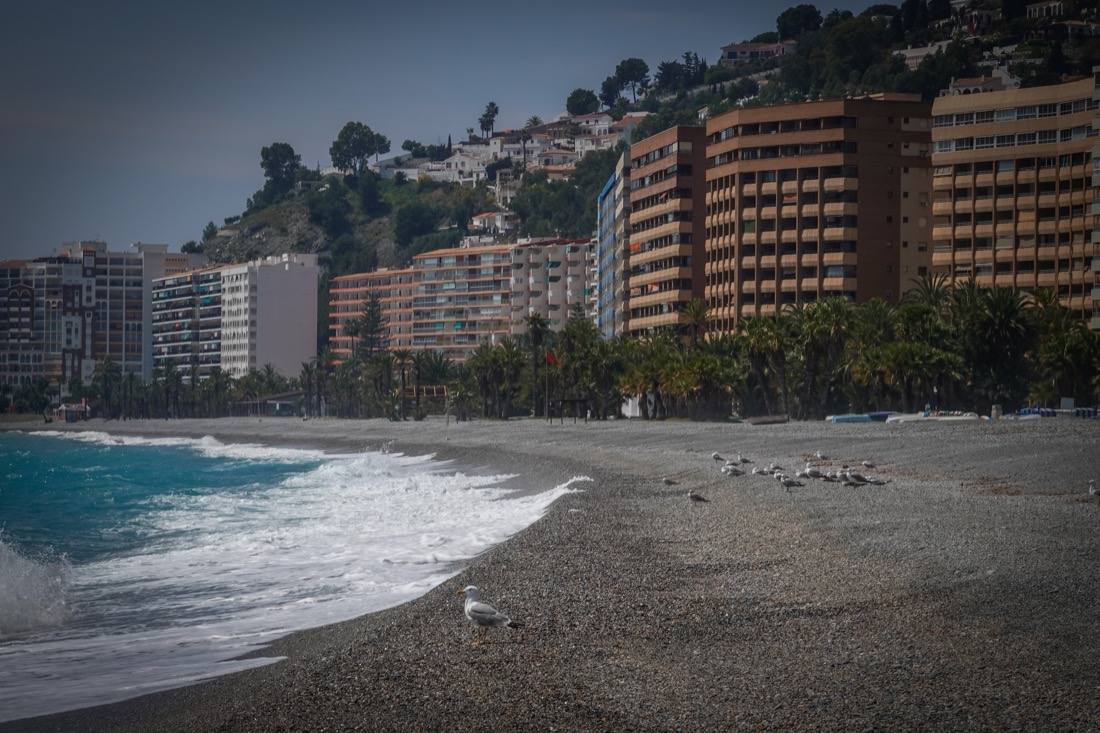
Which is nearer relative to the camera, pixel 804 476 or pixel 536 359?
pixel 804 476

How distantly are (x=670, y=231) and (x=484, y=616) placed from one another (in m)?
116

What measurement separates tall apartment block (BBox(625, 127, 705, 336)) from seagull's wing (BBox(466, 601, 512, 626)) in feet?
355

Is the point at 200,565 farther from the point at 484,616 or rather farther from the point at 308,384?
the point at 308,384

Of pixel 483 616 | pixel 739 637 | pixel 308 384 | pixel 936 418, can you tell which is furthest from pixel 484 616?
pixel 308 384

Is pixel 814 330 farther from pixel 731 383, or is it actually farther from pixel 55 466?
pixel 55 466

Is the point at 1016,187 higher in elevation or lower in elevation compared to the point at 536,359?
higher

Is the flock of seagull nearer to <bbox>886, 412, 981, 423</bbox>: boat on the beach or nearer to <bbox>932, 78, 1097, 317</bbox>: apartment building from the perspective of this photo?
<bbox>886, 412, 981, 423</bbox>: boat on the beach

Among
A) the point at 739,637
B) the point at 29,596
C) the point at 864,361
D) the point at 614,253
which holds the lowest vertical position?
the point at 29,596

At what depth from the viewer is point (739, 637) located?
46.0 ft

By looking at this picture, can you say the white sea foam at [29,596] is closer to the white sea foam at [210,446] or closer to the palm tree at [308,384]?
the white sea foam at [210,446]

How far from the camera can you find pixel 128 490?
6081 cm

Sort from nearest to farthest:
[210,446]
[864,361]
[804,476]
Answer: [804,476], [864,361], [210,446]

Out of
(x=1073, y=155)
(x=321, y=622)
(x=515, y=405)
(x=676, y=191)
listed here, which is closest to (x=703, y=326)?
(x=676, y=191)

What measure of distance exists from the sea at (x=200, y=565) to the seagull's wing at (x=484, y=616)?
9.29 ft
